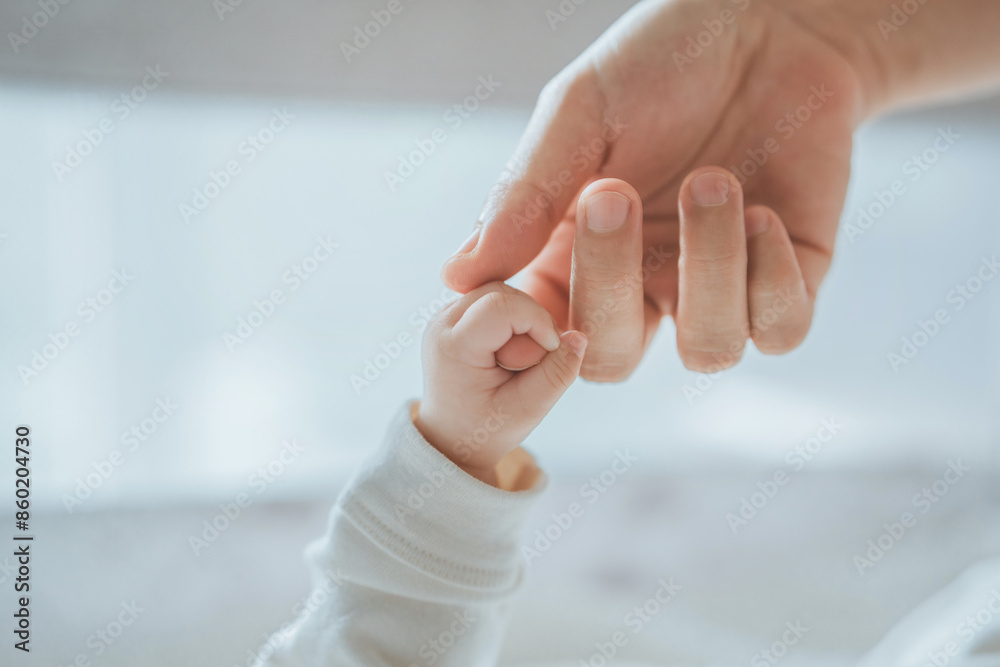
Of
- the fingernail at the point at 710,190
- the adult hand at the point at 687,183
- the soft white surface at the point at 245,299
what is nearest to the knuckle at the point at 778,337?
the adult hand at the point at 687,183

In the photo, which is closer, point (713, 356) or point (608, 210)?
point (608, 210)

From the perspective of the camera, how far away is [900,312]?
6.01 feet

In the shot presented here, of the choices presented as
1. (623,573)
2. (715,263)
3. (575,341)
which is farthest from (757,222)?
(623,573)

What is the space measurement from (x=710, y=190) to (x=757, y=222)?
83 millimetres

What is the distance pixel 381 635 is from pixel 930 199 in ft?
6.26

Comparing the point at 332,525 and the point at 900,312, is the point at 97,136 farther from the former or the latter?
the point at 900,312

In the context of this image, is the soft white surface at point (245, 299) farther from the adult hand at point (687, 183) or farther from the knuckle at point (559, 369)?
the knuckle at point (559, 369)

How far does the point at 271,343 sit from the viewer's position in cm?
136

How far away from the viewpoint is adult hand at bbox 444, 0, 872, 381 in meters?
0.59

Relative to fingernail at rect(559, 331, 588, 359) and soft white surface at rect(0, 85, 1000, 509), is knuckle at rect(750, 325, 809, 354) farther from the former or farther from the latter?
soft white surface at rect(0, 85, 1000, 509)

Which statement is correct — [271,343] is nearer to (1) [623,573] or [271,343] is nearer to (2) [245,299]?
(2) [245,299]

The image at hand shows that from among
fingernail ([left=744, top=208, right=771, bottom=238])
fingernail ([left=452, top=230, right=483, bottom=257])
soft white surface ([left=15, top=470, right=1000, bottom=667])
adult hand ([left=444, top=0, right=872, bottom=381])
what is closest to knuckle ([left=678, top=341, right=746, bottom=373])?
adult hand ([left=444, top=0, right=872, bottom=381])

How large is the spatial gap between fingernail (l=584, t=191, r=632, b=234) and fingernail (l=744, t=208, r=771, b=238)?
0.15 meters

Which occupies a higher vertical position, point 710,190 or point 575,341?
point 710,190
